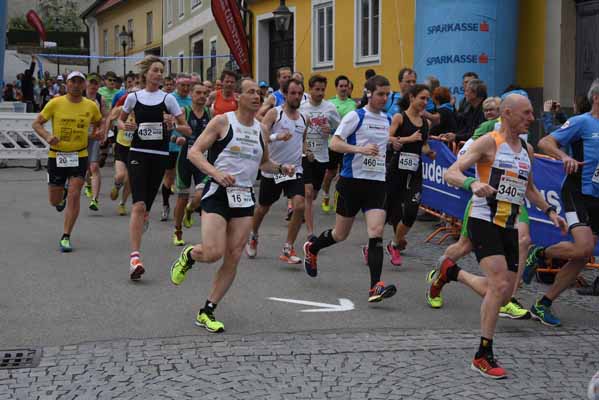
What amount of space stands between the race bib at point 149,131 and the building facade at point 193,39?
22697 millimetres

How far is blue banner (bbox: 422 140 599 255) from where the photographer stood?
8977 mm

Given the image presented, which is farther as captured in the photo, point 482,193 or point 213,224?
point 213,224

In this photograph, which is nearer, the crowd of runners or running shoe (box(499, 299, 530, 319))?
the crowd of runners

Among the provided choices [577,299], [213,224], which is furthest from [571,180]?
[213,224]

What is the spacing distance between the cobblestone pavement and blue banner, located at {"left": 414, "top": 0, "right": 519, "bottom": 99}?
9985 millimetres

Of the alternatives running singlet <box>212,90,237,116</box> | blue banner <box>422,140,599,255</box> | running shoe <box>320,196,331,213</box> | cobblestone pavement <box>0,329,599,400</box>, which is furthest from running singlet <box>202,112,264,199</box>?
running shoe <box>320,196,331,213</box>

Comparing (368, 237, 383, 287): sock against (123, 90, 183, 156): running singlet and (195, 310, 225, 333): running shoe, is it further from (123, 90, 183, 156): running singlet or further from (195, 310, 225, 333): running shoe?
(123, 90, 183, 156): running singlet

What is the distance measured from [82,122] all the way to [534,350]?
5950 mm

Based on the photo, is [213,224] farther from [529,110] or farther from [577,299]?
[577,299]

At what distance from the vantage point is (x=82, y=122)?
10.4m

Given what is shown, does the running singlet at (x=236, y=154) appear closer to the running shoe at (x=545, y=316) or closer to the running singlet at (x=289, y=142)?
the running shoe at (x=545, y=316)

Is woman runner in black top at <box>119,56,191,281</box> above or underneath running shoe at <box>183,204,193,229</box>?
above

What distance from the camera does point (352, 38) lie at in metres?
22.8

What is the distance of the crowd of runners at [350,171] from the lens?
629cm
